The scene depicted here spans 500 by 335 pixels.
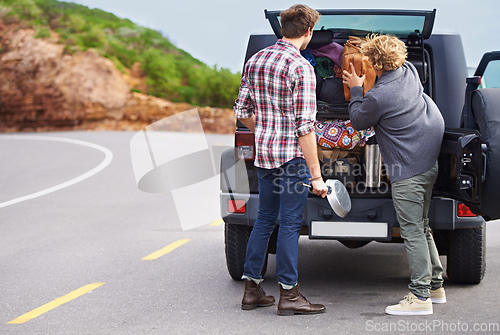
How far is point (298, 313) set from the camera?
15.0 ft

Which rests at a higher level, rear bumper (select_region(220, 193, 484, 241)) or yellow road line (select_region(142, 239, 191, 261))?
rear bumper (select_region(220, 193, 484, 241))

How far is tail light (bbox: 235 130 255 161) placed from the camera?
4970mm

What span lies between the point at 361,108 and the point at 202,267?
2458 millimetres

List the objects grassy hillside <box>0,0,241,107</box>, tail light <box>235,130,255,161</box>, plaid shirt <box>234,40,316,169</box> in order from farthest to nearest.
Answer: grassy hillside <box>0,0,241,107</box>
tail light <box>235,130,255,161</box>
plaid shirt <box>234,40,316,169</box>

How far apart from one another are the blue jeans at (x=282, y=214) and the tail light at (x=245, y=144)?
1.15 ft

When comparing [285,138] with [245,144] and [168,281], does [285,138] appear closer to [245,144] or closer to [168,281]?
[245,144]

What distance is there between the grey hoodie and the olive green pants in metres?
0.07

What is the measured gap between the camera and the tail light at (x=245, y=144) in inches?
196

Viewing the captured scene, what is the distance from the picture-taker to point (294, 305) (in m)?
4.56

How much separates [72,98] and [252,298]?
34.1 metres

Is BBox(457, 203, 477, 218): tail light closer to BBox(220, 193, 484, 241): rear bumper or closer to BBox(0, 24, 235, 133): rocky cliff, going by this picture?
BBox(220, 193, 484, 241): rear bumper

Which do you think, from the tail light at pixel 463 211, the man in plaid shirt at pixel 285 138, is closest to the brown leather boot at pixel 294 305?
the man in plaid shirt at pixel 285 138

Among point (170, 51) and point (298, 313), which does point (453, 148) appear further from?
point (170, 51)

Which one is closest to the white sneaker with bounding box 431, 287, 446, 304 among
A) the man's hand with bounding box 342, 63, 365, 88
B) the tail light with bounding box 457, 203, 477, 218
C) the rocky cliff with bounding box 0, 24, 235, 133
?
the tail light with bounding box 457, 203, 477, 218
